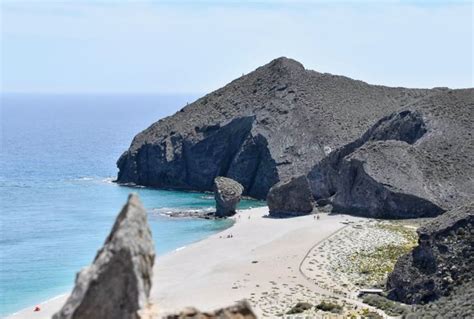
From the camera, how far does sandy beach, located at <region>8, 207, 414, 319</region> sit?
42969 mm

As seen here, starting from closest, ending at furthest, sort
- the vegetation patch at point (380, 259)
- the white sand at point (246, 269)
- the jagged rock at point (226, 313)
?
1. the jagged rock at point (226, 313)
2. the white sand at point (246, 269)
3. the vegetation patch at point (380, 259)

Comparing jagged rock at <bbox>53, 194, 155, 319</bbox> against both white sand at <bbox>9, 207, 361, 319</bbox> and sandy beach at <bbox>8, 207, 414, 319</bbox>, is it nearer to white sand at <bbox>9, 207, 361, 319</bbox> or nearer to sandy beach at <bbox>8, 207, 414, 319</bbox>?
white sand at <bbox>9, 207, 361, 319</bbox>

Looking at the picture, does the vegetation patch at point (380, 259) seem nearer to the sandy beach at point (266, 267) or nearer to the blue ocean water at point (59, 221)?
the sandy beach at point (266, 267)

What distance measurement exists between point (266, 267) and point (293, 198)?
26363 millimetres

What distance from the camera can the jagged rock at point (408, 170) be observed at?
73062 millimetres

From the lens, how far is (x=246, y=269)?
51.9 m

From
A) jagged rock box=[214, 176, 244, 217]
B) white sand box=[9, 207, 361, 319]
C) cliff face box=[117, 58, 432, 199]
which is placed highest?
cliff face box=[117, 58, 432, 199]

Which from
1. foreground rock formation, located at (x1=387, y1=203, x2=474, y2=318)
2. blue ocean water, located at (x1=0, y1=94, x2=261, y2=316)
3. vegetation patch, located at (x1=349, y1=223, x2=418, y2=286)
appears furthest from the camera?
blue ocean water, located at (x1=0, y1=94, x2=261, y2=316)

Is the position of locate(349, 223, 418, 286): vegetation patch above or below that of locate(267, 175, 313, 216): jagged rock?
below

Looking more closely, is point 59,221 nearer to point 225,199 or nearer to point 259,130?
point 225,199

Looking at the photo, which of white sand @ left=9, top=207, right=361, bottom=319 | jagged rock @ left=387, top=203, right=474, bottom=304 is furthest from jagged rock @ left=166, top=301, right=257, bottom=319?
jagged rock @ left=387, top=203, right=474, bottom=304

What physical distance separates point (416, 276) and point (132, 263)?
33275 mm

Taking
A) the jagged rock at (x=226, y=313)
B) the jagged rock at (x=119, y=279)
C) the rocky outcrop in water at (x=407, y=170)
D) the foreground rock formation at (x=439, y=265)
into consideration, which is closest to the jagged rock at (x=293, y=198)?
the rocky outcrop in water at (x=407, y=170)

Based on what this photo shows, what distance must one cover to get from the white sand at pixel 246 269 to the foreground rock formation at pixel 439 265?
441 cm
